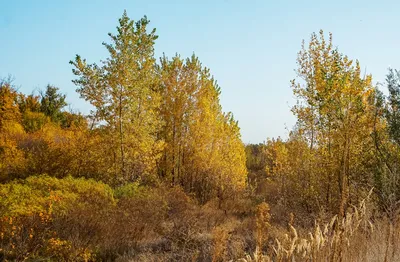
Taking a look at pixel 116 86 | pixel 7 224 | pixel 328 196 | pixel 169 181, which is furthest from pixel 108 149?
pixel 328 196

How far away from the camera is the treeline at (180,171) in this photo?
825cm

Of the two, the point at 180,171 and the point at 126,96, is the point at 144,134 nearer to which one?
the point at 126,96

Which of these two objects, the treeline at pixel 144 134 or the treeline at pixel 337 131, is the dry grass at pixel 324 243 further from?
the treeline at pixel 144 134

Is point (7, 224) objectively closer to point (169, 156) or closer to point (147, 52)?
point (147, 52)

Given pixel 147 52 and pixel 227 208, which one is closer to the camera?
pixel 147 52

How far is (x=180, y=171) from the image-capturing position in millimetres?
19953

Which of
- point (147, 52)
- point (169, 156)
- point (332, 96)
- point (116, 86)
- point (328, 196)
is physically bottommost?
point (328, 196)

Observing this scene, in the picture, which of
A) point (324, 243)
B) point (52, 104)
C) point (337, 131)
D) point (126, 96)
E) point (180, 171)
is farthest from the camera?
point (52, 104)

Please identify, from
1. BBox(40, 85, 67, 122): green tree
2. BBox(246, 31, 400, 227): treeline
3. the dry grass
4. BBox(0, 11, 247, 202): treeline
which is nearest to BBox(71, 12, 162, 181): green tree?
BBox(0, 11, 247, 202): treeline

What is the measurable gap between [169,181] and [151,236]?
795cm

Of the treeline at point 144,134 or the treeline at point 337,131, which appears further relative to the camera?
the treeline at point 144,134

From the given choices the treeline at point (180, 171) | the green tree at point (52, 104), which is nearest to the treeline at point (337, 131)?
the treeline at point (180, 171)

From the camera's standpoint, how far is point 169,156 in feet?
64.0

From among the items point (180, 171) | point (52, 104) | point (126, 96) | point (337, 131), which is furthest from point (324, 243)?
point (52, 104)
